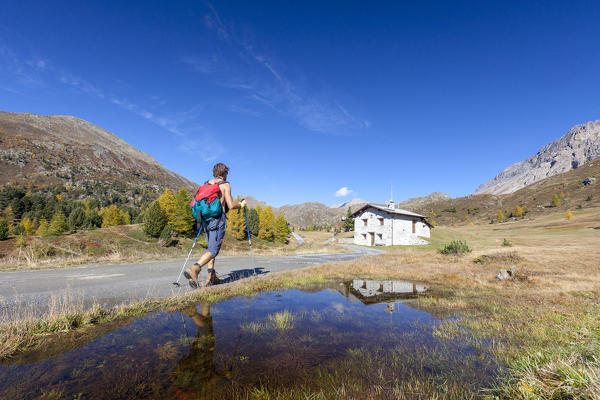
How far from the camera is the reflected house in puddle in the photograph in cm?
589

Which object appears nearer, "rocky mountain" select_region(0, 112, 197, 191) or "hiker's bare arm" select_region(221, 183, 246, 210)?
"hiker's bare arm" select_region(221, 183, 246, 210)

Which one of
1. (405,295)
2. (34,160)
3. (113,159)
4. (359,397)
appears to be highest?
(113,159)

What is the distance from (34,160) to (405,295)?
17262 cm

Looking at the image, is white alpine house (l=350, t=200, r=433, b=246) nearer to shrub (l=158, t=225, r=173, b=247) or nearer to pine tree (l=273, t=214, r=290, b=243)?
pine tree (l=273, t=214, r=290, b=243)

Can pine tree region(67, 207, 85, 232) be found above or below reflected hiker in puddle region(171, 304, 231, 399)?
above

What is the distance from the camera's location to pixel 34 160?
388 ft

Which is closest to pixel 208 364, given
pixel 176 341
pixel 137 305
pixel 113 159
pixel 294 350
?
pixel 176 341

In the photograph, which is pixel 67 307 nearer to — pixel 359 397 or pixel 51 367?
pixel 51 367

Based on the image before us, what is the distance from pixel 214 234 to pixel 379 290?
4670mm

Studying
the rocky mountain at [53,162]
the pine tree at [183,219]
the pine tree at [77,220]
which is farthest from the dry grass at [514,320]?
the rocky mountain at [53,162]

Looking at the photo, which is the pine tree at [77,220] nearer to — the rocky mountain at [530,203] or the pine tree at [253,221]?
the pine tree at [253,221]

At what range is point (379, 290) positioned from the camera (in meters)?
6.86

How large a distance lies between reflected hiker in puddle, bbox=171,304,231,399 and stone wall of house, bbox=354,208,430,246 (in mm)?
40868

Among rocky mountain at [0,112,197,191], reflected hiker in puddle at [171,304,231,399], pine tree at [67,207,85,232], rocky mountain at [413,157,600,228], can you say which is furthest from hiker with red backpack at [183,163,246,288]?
rocky mountain at [0,112,197,191]
